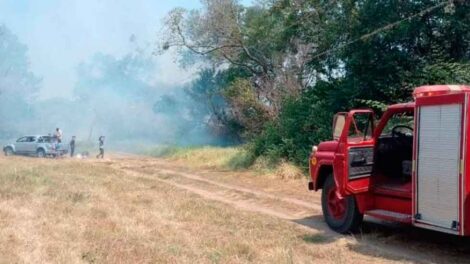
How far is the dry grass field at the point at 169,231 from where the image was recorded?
261 inches

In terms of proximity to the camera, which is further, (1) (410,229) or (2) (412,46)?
(2) (412,46)

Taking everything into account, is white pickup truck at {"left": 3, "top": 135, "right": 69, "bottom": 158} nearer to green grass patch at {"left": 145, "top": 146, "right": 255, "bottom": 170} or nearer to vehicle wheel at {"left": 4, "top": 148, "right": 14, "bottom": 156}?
vehicle wheel at {"left": 4, "top": 148, "right": 14, "bottom": 156}

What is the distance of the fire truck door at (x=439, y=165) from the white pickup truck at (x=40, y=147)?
26.5m

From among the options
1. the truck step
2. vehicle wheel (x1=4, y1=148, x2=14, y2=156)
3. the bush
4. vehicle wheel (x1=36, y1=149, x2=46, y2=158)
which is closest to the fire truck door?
the truck step

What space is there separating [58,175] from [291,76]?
1228cm

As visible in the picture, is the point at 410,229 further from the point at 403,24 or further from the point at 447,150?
the point at 403,24

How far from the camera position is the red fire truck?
21.7ft

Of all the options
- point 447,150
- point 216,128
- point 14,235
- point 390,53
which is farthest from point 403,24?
point 216,128

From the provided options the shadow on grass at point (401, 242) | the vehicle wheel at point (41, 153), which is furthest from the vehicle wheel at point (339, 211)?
the vehicle wheel at point (41, 153)

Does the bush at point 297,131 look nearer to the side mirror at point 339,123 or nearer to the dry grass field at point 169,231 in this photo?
the dry grass field at point 169,231

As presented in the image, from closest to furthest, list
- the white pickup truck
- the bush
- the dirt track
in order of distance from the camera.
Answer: the dirt track
the bush
the white pickup truck

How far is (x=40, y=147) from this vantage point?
30812 millimetres

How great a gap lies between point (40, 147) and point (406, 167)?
26.3 m

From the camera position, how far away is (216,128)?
34.5 meters
